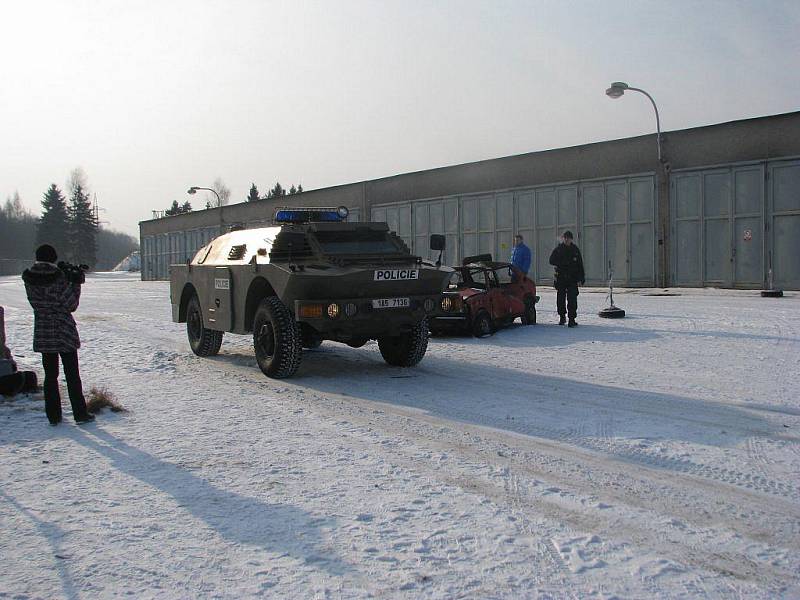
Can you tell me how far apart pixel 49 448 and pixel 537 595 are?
4183 mm

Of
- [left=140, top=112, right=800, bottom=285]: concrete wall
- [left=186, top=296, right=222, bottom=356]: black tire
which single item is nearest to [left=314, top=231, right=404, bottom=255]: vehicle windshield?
[left=186, top=296, right=222, bottom=356]: black tire

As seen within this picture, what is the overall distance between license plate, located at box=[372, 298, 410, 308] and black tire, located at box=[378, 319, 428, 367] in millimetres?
664

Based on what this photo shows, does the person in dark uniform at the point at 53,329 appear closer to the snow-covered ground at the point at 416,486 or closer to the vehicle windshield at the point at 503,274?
the snow-covered ground at the point at 416,486

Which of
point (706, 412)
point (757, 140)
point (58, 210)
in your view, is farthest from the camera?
point (58, 210)

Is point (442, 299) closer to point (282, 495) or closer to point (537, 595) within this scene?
point (282, 495)

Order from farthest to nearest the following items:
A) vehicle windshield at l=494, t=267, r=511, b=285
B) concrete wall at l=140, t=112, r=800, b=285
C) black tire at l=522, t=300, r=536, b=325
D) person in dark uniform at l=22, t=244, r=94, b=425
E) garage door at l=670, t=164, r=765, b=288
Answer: garage door at l=670, t=164, r=765, b=288, concrete wall at l=140, t=112, r=800, b=285, black tire at l=522, t=300, r=536, b=325, vehicle windshield at l=494, t=267, r=511, b=285, person in dark uniform at l=22, t=244, r=94, b=425

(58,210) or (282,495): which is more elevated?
(58,210)

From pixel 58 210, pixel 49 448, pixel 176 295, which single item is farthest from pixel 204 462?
pixel 58 210

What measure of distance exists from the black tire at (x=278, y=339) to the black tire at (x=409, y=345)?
140 centimetres

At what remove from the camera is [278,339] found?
29.0 feet

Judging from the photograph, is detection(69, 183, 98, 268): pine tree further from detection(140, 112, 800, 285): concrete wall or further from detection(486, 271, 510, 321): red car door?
detection(486, 271, 510, 321): red car door

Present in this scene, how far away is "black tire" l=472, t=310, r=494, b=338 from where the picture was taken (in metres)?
13.0

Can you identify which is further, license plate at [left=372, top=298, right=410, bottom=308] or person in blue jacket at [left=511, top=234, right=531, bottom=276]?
person in blue jacket at [left=511, top=234, right=531, bottom=276]

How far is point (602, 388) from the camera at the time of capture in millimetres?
8078
